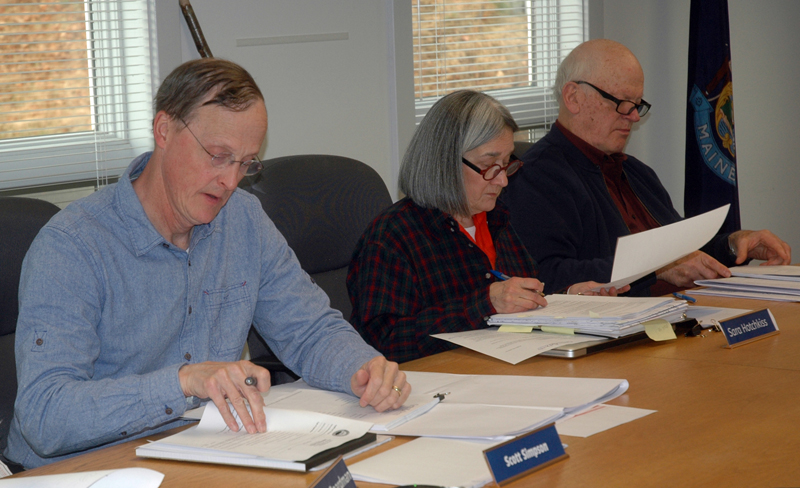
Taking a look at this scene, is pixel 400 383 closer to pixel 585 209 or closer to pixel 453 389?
pixel 453 389

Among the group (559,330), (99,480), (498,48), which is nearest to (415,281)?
(559,330)

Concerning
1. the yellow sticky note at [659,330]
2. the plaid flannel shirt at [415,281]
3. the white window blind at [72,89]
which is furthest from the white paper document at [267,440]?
the white window blind at [72,89]

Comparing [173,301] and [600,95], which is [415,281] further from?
[600,95]

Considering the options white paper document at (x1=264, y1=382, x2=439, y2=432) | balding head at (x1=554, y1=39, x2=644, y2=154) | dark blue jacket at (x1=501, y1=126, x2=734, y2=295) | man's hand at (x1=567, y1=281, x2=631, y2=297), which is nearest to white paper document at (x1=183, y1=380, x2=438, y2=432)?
white paper document at (x1=264, y1=382, x2=439, y2=432)

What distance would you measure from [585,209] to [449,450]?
4.98 feet

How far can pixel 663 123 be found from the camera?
4.29 metres

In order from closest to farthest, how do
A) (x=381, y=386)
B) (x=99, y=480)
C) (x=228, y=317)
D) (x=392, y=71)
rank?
(x=99, y=480) < (x=381, y=386) < (x=228, y=317) < (x=392, y=71)

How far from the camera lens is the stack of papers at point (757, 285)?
2.06m

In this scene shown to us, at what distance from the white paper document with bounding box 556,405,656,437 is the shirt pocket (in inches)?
25.9

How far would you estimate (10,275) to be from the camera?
148 centimetres

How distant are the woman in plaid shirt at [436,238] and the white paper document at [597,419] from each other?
1.80ft

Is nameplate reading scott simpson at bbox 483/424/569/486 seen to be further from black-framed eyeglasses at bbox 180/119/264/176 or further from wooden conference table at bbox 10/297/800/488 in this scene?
black-framed eyeglasses at bbox 180/119/264/176

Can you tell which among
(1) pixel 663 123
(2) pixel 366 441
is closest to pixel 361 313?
(2) pixel 366 441

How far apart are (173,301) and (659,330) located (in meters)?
0.96
